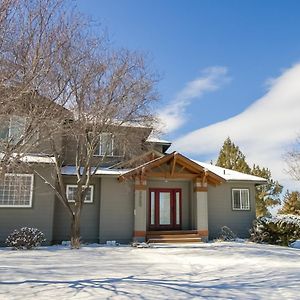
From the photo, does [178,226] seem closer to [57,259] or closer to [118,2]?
[57,259]

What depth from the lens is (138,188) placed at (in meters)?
16.7

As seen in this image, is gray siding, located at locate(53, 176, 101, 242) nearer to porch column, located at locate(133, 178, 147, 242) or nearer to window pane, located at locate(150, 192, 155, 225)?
porch column, located at locate(133, 178, 147, 242)

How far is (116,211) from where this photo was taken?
1695 cm

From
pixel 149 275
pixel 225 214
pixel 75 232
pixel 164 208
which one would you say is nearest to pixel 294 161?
pixel 225 214

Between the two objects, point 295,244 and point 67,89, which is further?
point 295,244

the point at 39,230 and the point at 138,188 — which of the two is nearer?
the point at 39,230

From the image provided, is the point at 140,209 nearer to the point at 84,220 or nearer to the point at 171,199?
the point at 171,199

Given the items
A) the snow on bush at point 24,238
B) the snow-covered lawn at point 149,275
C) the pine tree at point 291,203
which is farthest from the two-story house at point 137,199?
the pine tree at point 291,203

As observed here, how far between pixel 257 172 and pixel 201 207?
1495cm

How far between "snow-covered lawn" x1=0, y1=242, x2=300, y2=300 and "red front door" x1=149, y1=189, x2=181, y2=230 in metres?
5.49

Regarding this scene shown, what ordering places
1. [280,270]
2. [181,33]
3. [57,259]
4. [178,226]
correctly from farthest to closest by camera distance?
[178,226] → [181,33] → [57,259] → [280,270]

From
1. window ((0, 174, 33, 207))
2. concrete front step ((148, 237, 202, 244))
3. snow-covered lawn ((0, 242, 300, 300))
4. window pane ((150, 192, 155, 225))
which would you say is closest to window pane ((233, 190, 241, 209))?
concrete front step ((148, 237, 202, 244))

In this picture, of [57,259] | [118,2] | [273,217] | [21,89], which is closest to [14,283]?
[57,259]

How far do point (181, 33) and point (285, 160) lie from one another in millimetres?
15270
